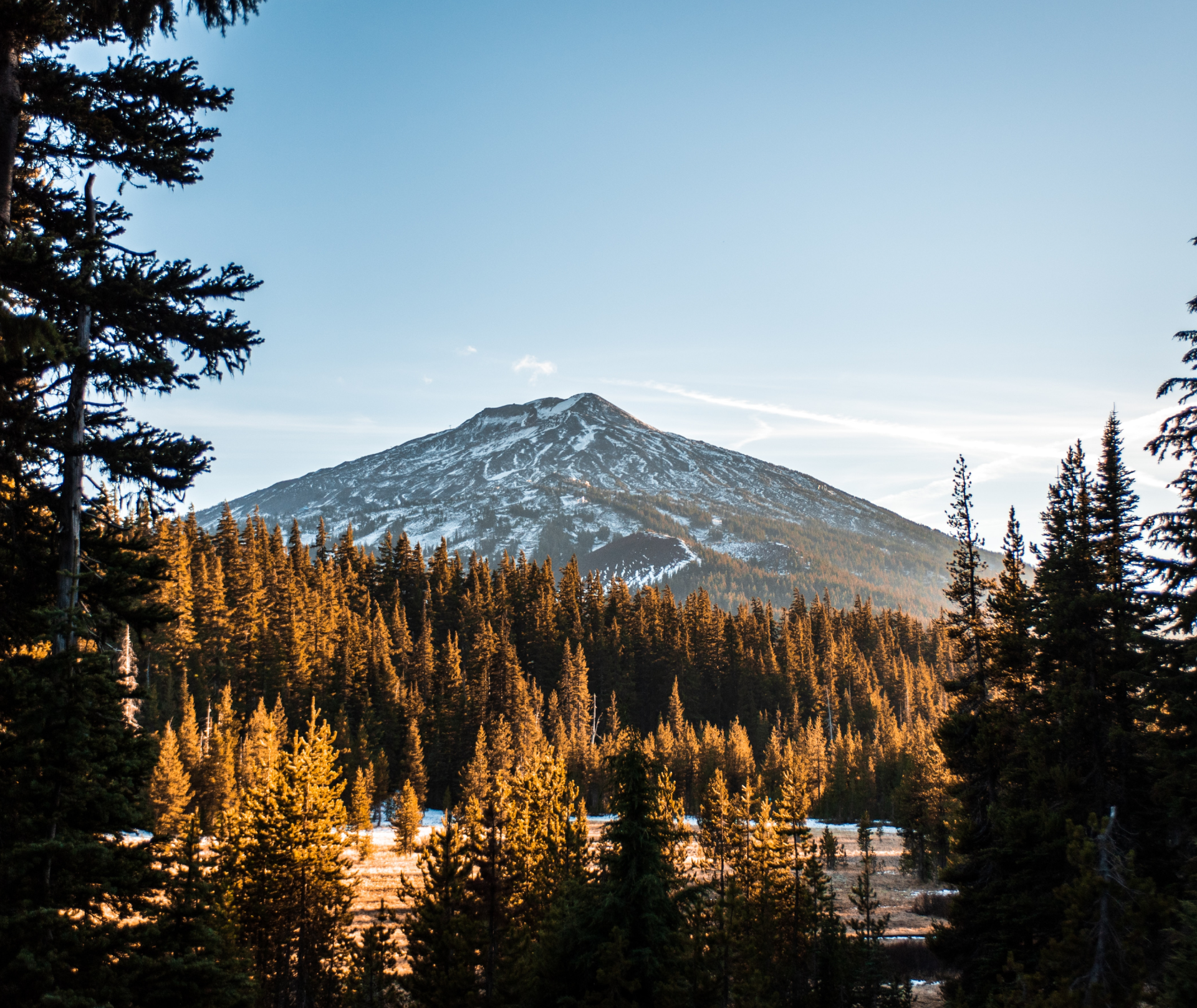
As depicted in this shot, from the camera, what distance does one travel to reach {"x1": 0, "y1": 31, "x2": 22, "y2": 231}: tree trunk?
7.62 metres

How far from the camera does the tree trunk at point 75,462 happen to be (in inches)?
319

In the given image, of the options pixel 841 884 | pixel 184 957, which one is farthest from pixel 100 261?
pixel 841 884

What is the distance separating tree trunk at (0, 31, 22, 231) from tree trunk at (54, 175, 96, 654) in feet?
2.91

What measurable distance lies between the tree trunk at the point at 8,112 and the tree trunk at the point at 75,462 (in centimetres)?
89

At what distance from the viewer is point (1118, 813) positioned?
17.2 meters

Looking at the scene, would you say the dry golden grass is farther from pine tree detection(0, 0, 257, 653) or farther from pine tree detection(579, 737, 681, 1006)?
pine tree detection(0, 0, 257, 653)

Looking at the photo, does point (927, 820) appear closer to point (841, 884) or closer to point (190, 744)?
point (841, 884)

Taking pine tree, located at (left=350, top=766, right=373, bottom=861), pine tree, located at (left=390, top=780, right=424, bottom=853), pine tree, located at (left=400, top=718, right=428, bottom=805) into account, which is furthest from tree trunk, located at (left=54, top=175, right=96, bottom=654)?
pine tree, located at (left=400, top=718, right=428, bottom=805)

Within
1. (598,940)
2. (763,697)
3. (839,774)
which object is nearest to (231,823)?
(598,940)

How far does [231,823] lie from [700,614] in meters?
81.7

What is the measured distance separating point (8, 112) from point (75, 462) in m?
3.69

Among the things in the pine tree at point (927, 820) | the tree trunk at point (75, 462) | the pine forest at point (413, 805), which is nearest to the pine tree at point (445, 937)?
the pine forest at point (413, 805)

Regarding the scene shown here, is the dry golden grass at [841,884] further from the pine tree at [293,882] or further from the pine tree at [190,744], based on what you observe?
the pine tree at [190,744]

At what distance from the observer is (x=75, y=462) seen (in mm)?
8484
